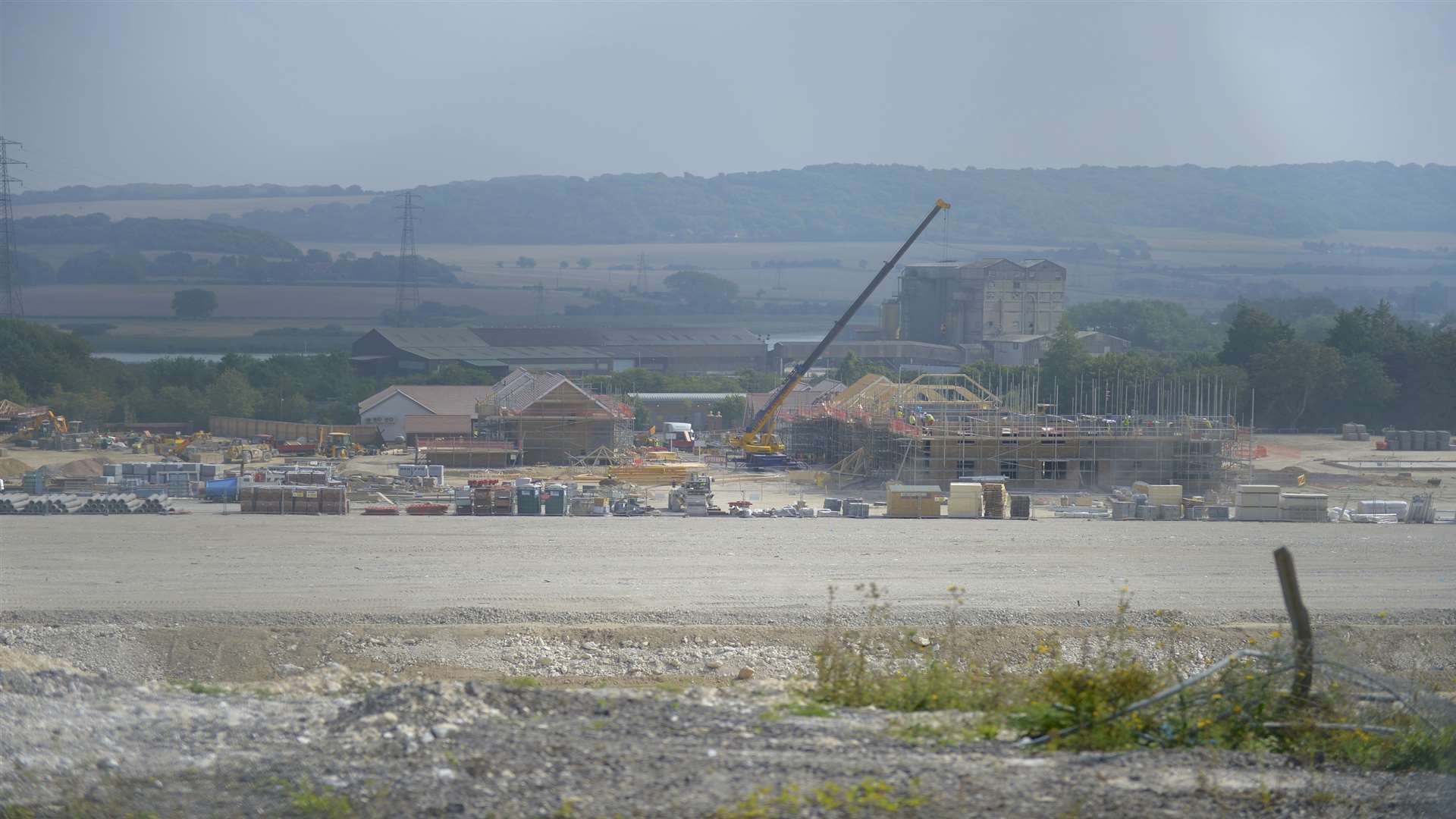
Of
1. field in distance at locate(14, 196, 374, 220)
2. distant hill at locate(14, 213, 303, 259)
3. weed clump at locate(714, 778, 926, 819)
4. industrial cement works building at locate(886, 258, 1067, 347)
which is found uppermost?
field in distance at locate(14, 196, 374, 220)

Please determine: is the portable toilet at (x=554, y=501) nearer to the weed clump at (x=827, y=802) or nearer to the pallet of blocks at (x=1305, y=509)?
the pallet of blocks at (x=1305, y=509)

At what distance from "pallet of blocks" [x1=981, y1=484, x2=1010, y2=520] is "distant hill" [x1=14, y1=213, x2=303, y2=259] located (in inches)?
5151

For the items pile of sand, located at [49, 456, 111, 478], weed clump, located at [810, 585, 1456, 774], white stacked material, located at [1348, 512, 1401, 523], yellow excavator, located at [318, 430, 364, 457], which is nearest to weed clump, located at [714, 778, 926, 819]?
weed clump, located at [810, 585, 1456, 774]

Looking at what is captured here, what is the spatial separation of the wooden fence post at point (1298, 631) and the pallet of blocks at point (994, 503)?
53.8 feet

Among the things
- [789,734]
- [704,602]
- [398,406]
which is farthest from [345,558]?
[398,406]

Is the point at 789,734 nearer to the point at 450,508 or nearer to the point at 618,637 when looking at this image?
the point at 618,637

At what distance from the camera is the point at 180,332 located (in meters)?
98.9

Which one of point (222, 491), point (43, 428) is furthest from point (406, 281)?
point (222, 491)

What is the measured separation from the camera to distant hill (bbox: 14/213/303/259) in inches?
5364

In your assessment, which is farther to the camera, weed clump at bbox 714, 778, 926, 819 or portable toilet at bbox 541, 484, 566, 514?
portable toilet at bbox 541, 484, 566, 514

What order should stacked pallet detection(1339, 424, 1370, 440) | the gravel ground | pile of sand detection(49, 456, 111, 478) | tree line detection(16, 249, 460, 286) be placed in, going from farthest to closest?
tree line detection(16, 249, 460, 286), stacked pallet detection(1339, 424, 1370, 440), pile of sand detection(49, 456, 111, 478), the gravel ground

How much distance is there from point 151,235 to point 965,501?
452 feet

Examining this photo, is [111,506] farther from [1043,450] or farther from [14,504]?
[1043,450]

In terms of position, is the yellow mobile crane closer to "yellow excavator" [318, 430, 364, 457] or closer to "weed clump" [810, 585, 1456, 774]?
"yellow excavator" [318, 430, 364, 457]
